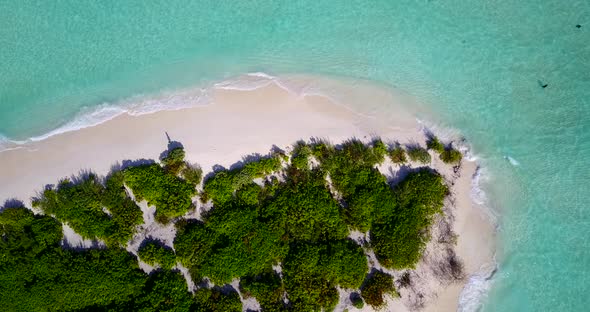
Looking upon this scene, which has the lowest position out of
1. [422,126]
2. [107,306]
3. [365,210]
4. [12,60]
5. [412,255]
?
[107,306]

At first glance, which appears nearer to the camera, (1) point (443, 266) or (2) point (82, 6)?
(1) point (443, 266)

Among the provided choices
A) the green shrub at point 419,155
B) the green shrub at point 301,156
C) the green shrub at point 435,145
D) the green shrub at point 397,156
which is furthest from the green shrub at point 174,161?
the green shrub at point 435,145

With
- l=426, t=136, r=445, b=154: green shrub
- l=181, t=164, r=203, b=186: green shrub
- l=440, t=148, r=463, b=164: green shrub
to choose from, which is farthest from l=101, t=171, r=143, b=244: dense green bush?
l=440, t=148, r=463, b=164: green shrub

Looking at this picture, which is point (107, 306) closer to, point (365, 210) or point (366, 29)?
point (365, 210)

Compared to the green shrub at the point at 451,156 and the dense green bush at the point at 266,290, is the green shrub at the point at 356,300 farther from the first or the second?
the green shrub at the point at 451,156

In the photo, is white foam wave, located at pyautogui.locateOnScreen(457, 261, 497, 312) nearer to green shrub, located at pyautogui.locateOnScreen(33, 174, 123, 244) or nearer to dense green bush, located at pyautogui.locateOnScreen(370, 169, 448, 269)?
dense green bush, located at pyautogui.locateOnScreen(370, 169, 448, 269)

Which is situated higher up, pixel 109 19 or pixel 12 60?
pixel 109 19

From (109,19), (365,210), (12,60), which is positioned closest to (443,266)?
(365,210)
